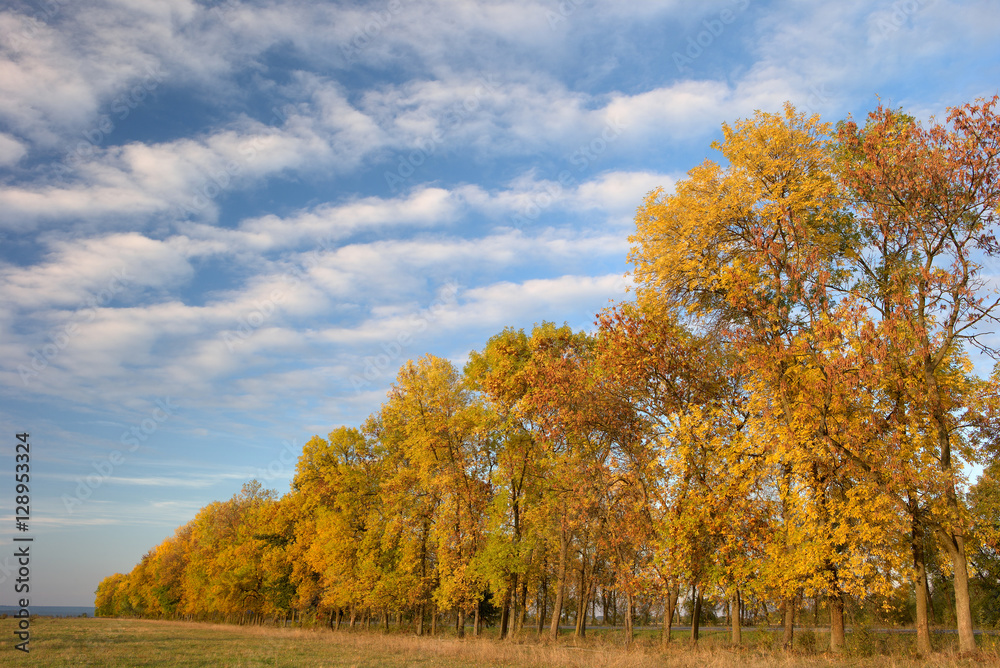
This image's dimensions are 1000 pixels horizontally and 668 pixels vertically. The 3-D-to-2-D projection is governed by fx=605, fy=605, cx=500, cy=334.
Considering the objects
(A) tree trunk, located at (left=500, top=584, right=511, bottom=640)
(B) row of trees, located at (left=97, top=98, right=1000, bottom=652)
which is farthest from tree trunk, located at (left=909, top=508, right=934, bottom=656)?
(A) tree trunk, located at (left=500, top=584, right=511, bottom=640)

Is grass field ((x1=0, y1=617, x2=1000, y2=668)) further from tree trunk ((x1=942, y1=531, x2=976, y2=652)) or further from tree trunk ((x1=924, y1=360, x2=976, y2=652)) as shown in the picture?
tree trunk ((x1=924, y1=360, x2=976, y2=652))

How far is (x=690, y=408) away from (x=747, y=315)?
4.26 metres

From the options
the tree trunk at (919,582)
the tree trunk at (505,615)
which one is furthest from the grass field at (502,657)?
the tree trunk at (505,615)

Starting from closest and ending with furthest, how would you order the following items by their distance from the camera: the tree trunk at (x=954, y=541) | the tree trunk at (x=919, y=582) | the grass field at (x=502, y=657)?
the grass field at (x=502, y=657), the tree trunk at (x=954, y=541), the tree trunk at (x=919, y=582)

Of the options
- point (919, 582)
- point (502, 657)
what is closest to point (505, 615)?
point (502, 657)

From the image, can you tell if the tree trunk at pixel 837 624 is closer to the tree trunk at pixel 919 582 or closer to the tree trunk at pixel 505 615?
the tree trunk at pixel 919 582

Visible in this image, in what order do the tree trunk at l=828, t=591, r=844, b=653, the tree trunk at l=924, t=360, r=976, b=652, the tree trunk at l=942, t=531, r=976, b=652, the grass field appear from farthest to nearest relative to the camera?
the tree trunk at l=828, t=591, r=844, b=653, the tree trunk at l=924, t=360, r=976, b=652, the tree trunk at l=942, t=531, r=976, b=652, the grass field

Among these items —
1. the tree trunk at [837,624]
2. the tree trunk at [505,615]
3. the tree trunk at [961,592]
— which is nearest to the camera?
the tree trunk at [961,592]

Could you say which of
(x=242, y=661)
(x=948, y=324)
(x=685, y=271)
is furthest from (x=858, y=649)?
(x=242, y=661)

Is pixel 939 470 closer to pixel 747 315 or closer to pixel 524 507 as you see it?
pixel 747 315

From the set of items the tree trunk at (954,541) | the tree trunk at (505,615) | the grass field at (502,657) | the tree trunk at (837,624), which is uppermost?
the tree trunk at (954,541)

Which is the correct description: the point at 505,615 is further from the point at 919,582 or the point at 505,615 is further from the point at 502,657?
the point at 919,582

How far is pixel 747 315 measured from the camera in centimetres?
2264

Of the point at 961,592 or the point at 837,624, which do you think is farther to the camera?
the point at 837,624
